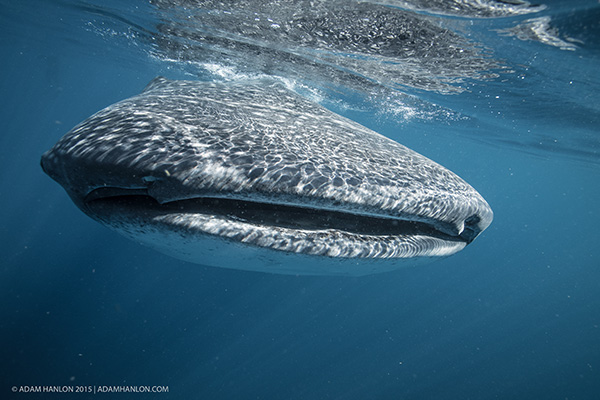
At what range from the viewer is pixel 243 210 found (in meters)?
1.74

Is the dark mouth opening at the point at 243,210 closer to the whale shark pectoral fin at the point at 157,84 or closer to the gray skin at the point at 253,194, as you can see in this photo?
the gray skin at the point at 253,194

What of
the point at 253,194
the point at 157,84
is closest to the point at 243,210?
the point at 253,194

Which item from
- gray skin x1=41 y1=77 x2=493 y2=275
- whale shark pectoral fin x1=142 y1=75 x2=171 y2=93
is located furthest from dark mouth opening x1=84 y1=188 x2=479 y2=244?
whale shark pectoral fin x1=142 y1=75 x2=171 y2=93

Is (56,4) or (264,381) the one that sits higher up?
(56,4)

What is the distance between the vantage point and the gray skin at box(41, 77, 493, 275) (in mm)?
1596

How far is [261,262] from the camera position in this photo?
6.29 feet

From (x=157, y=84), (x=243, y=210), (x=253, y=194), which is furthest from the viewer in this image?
(x=157, y=84)

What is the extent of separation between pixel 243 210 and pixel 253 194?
215 millimetres

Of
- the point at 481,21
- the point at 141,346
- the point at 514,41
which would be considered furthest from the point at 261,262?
the point at 141,346

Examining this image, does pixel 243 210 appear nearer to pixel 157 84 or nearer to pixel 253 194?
pixel 253 194

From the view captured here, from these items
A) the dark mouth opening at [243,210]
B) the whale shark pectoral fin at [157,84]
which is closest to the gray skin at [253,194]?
the dark mouth opening at [243,210]

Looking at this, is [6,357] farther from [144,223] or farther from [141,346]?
[144,223]

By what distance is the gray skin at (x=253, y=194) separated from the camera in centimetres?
160

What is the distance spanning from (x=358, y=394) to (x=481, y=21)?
12026mm
